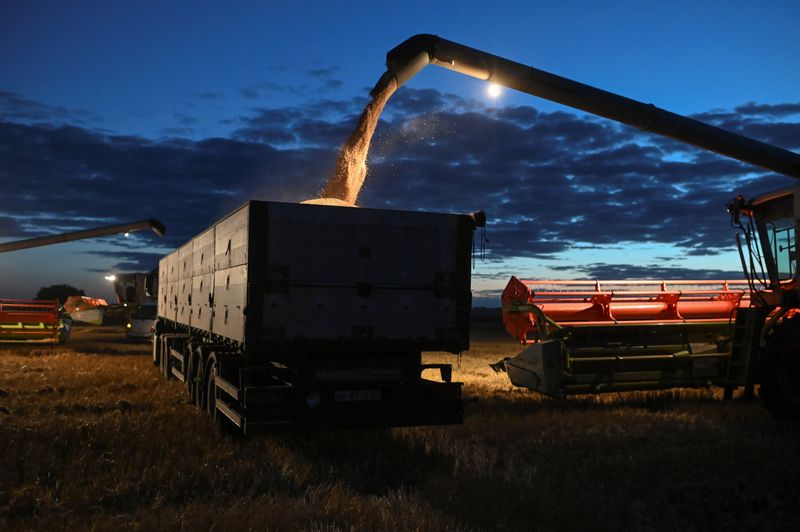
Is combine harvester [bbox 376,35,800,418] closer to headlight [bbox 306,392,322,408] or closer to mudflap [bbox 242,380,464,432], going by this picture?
mudflap [bbox 242,380,464,432]

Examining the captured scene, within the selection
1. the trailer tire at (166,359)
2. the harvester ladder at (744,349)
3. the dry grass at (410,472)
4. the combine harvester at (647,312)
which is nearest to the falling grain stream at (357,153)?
the combine harvester at (647,312)

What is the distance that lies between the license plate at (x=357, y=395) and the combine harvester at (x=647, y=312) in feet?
15.2

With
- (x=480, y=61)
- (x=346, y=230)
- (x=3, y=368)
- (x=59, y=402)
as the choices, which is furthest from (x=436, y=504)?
(x=3, y=368)

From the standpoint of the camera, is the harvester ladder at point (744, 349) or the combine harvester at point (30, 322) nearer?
the harvester ladder at point (744, 349)

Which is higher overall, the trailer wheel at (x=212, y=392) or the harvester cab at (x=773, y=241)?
the harvester cab at (x=773, y=241)

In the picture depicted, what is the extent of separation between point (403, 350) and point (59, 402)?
250 inches

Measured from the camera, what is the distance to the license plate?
320 inches

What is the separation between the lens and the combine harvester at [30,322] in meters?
26.2

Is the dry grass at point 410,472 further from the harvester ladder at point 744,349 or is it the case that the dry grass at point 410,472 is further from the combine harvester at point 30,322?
the combine harvester at point 30,322

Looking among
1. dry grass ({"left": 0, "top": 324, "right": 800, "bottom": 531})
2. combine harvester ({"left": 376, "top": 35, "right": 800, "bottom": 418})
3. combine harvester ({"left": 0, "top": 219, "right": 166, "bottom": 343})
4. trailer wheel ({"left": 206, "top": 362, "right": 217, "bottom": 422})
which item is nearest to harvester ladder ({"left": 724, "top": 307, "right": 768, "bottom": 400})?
combine harvester ({"left": 376, "top": 35, "right": 800, "bottom": 418})

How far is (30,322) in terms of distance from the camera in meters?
26.4

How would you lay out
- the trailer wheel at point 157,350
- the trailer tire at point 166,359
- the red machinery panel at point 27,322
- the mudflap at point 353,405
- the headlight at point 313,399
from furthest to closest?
the red machinery panel at point 27,322 → the trailer wheel at point 157,350 → the trailer tire at point 166,359 → the headlight at point 313,399 → the mudflap at point 353,405

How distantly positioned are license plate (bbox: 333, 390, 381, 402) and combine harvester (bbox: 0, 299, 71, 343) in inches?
876

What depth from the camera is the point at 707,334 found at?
1396 centimetres
